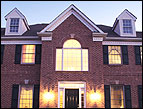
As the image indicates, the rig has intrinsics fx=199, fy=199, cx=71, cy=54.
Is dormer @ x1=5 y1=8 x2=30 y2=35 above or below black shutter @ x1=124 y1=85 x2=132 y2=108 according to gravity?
above

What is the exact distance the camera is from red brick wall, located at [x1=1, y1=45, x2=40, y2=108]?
1561cm

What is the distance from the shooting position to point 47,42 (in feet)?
51.2

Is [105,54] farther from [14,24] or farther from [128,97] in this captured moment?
[14,24]

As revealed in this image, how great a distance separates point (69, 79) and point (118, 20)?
7.39m

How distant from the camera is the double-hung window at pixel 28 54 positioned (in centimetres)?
1630

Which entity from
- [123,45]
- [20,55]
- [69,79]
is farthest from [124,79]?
[20,55]

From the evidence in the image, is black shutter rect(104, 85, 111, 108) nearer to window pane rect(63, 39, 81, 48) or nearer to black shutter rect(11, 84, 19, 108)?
window pane rect(63, 39, 81, 48)

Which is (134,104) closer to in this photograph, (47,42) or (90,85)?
(90,85)

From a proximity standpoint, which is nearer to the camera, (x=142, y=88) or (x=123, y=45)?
(x=142, y=88)

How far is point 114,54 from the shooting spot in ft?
54.4

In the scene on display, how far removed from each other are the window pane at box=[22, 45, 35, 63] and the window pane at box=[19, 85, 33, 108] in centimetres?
213

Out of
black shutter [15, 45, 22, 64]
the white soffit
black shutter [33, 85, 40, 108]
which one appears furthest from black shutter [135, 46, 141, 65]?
black shutter [15, 45, 22, 64]

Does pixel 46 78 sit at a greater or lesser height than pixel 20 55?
lesser

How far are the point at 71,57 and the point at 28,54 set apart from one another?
367 centimetres
